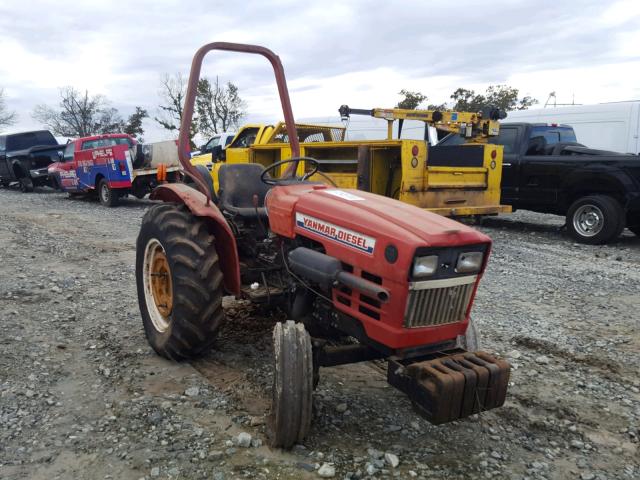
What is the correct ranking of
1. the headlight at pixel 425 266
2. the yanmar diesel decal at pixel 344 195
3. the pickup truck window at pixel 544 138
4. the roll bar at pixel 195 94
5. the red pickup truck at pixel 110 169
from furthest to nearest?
the red pickup truck at pixel 110 169 < the pickup truck window at pixel 544 138 < the roll bar at pixel 195 94 < the yanmar diesel decal at pixel 344 195 < the headlight at pixel 425 266

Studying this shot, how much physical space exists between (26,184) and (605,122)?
54.9ft

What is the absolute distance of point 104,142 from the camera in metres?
13.2

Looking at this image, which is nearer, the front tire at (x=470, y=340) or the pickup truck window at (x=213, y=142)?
the front tire at (x=470, y=340)

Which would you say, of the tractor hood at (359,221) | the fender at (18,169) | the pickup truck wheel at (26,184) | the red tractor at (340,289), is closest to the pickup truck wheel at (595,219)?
the red tractor at (340,289)

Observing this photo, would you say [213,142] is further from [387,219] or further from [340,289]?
[387,219]

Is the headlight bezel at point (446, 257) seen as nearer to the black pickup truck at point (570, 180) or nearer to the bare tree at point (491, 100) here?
the black pickup truck at point (570, 180)

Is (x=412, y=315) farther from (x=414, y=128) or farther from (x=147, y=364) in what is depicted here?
(x=414, y=128)

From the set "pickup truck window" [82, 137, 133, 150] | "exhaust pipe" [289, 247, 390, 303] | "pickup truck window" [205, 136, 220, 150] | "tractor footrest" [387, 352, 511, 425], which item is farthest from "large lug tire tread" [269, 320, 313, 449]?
"pickup truck window" [205, 136, 220, 150]

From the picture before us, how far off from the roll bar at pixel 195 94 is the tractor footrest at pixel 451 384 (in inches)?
74.0

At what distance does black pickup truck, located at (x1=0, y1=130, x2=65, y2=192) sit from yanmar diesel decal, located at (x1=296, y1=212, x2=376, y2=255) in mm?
16022

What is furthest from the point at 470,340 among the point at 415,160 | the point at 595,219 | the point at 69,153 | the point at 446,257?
the point at 69,153

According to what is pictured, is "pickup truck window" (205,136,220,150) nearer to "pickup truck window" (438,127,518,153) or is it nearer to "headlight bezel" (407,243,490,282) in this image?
"pickup truck window" (438,127,518,153)

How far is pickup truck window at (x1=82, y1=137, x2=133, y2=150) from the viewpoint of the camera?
1310 centimetres

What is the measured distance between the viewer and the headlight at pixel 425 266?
243cm
